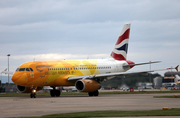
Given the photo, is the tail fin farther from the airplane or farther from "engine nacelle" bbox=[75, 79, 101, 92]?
"engine nacelle" bbox=[75, 79, 101, 92]

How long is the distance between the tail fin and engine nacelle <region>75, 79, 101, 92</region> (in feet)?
28.8

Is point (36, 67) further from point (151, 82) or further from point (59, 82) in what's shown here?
point (151, 82)

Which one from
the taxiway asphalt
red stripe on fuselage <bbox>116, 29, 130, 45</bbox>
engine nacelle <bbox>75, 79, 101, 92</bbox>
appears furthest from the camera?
red stripe on fuselage <bbox>116, 29, 130, 45</bbox>

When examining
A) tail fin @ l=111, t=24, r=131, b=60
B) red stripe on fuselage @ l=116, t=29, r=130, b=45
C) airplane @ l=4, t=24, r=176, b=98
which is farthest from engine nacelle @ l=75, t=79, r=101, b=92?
red stripe on fuselage @ l=116, t=29, r=130, b=45

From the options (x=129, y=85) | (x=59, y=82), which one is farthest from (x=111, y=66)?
(x=129, y=85)

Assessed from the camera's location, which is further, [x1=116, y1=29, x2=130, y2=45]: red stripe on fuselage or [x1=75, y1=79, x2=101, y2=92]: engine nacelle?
[x1=116, y1=29, x2=130, y2=45]: red stripe on fuselage

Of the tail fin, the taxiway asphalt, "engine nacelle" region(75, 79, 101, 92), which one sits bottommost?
the taxiway asphalt

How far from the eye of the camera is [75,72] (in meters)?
41.8

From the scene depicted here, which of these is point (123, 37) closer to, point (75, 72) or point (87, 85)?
point (75, 72)

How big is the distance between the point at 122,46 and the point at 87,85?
11899mm

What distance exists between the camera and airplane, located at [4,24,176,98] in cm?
3788

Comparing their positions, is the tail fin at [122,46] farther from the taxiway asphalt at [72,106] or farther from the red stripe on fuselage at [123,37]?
the taxiway asphalt at [72,106]

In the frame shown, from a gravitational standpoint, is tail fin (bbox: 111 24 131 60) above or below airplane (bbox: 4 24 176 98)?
above

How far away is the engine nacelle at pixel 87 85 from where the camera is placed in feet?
122
